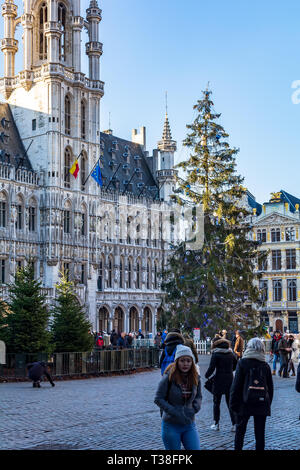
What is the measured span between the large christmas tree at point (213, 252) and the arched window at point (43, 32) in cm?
2481

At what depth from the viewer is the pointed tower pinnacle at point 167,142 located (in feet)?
228

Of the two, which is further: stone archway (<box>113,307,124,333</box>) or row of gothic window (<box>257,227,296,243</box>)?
row of gothic window (<box>257,227,296,243</box>)

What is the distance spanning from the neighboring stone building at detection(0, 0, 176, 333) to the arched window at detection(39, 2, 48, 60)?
0.09m

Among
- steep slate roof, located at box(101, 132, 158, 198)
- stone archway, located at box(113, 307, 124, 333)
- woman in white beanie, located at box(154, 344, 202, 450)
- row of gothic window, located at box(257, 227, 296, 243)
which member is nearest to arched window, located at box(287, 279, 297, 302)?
row of gothic window, located at box(257, 227, 296, 243)

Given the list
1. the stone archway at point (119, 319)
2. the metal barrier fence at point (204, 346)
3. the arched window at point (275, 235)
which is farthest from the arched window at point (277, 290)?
the metal barrier fence at point (204, 346)

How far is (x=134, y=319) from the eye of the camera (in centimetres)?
6331

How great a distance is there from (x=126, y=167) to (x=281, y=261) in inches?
737

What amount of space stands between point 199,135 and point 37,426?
2408 centimetres

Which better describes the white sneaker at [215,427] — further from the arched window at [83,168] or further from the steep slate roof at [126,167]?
the steep slate roof at [126,167]

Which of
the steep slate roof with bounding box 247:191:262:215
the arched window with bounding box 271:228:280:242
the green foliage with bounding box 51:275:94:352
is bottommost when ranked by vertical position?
the green foliage with bounding box 51:275:94:352

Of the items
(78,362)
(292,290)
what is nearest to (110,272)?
(292,290)

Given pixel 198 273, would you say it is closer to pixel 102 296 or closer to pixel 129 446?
pixel 129 446

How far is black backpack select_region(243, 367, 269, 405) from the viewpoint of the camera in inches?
322

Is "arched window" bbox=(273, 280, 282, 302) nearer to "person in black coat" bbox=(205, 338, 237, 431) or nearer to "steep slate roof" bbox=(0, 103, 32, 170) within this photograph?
"steep slate roof" bbox=(0, 103, 32, 170)
